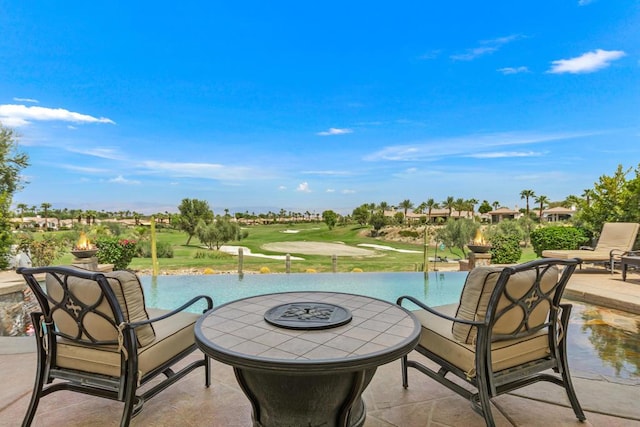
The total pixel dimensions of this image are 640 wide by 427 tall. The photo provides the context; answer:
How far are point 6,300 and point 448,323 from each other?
19.4 ft

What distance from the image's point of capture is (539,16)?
29.9 feet

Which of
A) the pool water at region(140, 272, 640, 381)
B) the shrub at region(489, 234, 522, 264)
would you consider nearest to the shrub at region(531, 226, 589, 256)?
the shrub at region(489, 234, 522, 264)

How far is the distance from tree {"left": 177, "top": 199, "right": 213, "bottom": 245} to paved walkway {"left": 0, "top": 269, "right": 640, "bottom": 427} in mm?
16284

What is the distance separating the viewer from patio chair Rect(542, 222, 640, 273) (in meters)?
6.15

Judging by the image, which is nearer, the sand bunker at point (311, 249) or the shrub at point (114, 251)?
the shrub at point (114, 251)

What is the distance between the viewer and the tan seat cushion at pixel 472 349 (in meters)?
1.60

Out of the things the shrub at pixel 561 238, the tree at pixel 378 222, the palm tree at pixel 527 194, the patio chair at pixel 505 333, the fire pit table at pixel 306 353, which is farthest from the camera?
the palm tree at pixel 527 194

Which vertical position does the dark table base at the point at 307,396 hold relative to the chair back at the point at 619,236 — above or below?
below

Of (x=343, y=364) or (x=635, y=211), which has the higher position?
(x=635, y=211)

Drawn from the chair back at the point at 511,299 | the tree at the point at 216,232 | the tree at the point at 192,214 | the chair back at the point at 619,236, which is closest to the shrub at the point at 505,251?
the chair back at the point at 619,236

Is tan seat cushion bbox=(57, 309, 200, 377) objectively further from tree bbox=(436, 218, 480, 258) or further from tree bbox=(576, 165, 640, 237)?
tree bbox=(436, 218, 480, 258)

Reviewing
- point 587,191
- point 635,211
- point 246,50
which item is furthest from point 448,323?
point 246,50

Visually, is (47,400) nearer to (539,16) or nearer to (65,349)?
(65,349)

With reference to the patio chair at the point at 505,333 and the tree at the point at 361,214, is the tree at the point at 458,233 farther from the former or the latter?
the tree at the point at 361,214
